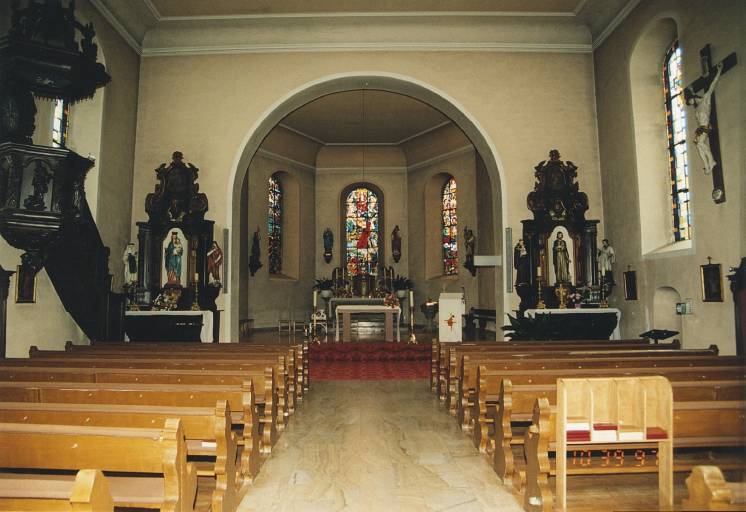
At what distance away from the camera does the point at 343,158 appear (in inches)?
737

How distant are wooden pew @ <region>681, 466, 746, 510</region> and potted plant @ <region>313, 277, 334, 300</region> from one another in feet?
48.5

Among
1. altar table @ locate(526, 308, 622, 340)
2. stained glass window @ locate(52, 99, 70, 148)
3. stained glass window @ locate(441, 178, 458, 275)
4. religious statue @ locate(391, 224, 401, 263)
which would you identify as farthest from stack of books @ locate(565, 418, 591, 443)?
religious statue @ locate(391, 224, 401, 263)

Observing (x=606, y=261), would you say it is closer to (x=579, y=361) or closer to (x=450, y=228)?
(x=579, y=361)

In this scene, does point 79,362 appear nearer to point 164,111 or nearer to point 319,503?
point 319,503

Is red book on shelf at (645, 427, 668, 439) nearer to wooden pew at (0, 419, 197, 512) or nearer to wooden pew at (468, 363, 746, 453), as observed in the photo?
wooden pew at (468, 363, 746, 453)

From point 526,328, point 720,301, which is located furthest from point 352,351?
point 720,301

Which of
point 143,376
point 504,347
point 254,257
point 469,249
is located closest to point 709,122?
point 504,347

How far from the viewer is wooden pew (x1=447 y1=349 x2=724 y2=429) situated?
4516mm

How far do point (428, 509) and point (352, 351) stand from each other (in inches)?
292

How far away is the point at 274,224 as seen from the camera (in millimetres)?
17531

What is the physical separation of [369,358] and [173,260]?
4.14 meters

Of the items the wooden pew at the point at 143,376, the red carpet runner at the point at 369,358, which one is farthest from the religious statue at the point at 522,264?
the wooden pew at the point at 143,376

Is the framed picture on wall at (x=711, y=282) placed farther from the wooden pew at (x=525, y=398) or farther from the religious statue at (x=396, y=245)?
the religious statue at (x=396, y=245)

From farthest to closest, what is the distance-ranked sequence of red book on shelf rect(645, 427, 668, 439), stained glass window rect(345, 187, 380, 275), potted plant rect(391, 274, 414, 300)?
stained glass window rect(345, 187, 380, 275)
potted plant rect(391, 274, 414, 300)
red book on shelf rect(645, 427, 668, 439)
